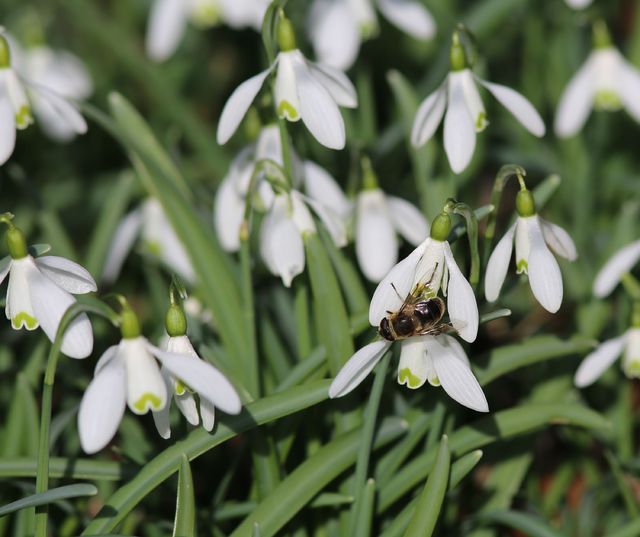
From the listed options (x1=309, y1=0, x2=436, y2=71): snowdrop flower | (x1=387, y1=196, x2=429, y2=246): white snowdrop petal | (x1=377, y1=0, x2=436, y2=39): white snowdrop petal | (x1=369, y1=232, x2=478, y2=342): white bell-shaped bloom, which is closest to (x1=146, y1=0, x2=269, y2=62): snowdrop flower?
(x1=309, y1=0, x2=436, y2=71): snowdrop flower

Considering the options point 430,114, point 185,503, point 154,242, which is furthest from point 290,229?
point 154,242

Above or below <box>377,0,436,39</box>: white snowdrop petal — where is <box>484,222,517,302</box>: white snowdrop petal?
below

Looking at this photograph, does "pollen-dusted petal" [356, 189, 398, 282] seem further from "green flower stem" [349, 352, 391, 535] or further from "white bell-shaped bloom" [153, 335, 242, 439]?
"white bell-shaped bloom" [153, 335, 242, 439]

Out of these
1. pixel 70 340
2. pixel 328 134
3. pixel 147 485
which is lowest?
pixel 147 485

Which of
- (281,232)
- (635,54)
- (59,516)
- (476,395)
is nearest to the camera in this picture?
(476,395)

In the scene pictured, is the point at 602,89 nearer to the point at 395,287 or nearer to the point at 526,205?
the point at 526,205

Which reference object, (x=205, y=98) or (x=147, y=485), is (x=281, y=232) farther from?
(x=205, y=98)

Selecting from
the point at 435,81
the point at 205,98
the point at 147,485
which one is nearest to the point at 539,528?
the point at 147,485
